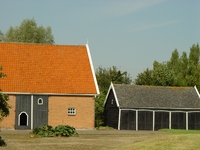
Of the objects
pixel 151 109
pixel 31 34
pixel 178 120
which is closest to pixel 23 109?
pixel 151 109

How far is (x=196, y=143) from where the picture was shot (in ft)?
57.8

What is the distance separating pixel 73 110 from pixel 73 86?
2.59 meters

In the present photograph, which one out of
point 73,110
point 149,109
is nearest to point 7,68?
point 73,110

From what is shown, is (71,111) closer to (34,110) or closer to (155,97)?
(34,110)

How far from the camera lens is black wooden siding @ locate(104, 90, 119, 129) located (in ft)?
120

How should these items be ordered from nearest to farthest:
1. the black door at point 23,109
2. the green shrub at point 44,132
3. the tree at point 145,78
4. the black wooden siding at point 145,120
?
1. the green shrub at point 44,132
2. the black door at point 23,109
3. the black wooden siding at point 145,120
4. the tree at point 145,78

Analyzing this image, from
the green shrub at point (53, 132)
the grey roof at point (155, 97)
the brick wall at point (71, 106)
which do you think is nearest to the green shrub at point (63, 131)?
the green shrub at point (53, 132)

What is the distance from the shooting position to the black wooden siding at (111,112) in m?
36.6

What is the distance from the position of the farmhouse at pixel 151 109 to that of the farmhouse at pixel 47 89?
4.27m

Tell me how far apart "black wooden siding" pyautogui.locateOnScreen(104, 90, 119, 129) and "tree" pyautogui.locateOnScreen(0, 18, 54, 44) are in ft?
73.3

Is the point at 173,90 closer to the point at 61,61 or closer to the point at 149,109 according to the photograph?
the point at 149,109

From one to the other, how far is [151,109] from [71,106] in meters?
9.62

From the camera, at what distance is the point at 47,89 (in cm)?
3303

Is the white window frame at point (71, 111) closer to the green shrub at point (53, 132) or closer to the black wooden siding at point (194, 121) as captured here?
the green shrub at point (53, 132)
